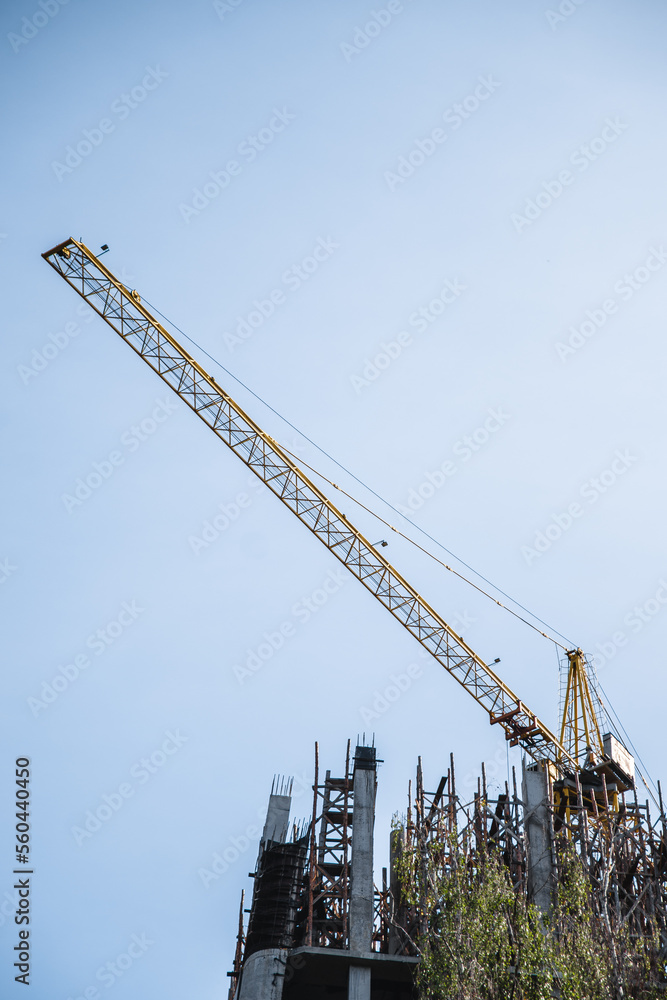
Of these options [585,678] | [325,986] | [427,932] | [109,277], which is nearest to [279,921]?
[325,986]

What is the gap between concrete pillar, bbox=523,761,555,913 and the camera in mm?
32344

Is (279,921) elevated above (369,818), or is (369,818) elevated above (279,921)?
(369,818)

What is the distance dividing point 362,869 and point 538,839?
19.9 ft

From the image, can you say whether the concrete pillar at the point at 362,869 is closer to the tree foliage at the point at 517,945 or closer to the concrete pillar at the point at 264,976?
the concrete pillar at the point at 264,976

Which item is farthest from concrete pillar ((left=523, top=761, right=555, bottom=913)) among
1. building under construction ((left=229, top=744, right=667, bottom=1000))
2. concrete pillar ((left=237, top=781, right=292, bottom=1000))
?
concrete pillar ((left=237, top=781, right=292, bottom=1000))

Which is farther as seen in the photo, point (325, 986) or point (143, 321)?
point (143, 321)

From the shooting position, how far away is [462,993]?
25.8 m

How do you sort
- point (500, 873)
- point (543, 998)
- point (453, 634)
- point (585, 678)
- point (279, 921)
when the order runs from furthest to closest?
point (585, 678) → point (453, 634) → point (279, 921) → point (500, 873) → point (543, 998)

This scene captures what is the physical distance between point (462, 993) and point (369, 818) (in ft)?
28.4

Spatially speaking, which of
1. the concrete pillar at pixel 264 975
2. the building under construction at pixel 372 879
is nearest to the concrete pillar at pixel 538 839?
the building under construction at pixel 372 879

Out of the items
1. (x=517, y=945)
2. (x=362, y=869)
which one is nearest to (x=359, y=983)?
(x=362, y=869)

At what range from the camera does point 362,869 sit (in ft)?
108

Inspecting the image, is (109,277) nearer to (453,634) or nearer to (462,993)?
(453,634)

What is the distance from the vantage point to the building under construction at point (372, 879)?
31109 mm
